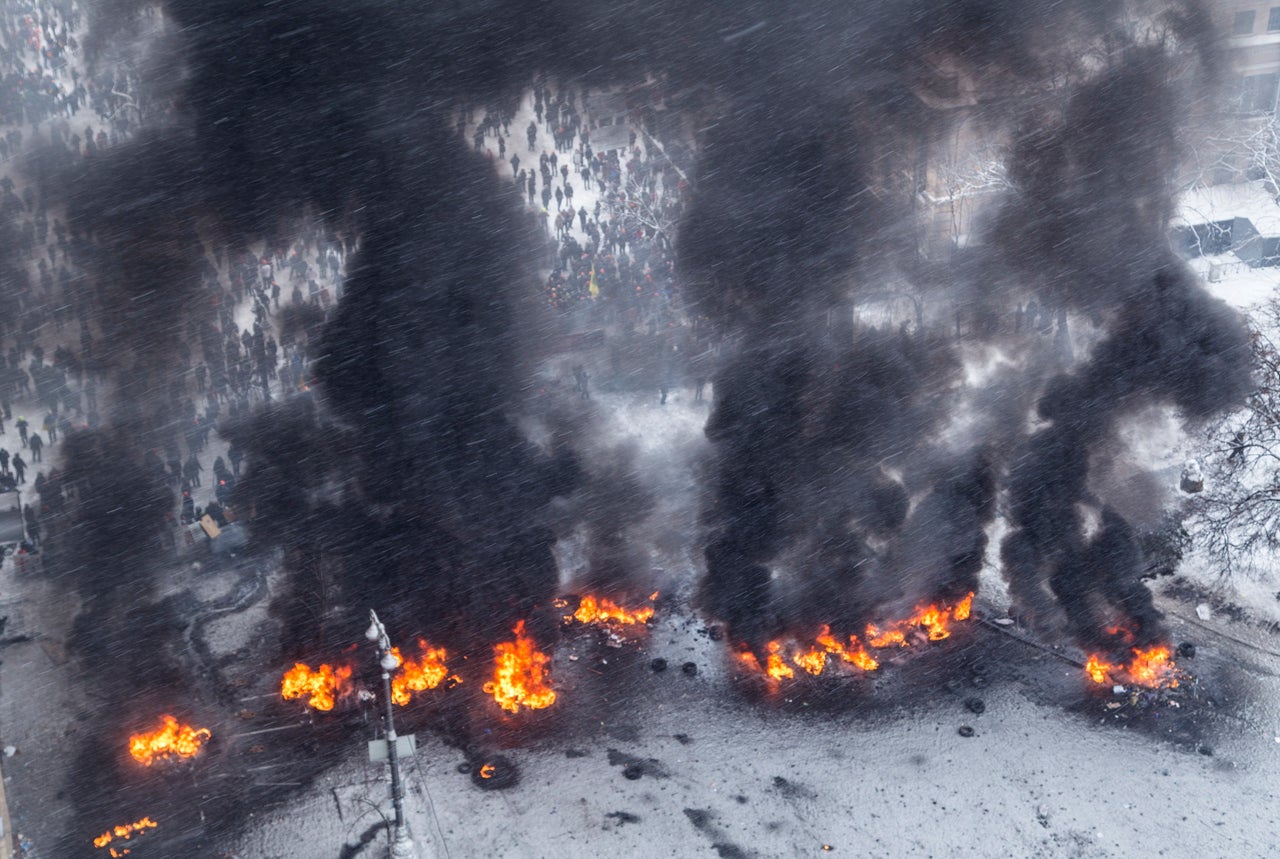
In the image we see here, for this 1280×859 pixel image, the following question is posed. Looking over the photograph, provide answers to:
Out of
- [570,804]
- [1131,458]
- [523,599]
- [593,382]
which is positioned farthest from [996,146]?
[570,804]

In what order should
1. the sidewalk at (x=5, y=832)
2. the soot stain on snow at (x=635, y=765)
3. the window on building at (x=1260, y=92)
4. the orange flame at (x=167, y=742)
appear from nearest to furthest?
1. the sidewalk at (x=5, y=832)
2. the soot stain on snow at (x=635, y=765)
3. the orange flame at (x=167, y=742)
4. the window on building at (x=1260, y=92)

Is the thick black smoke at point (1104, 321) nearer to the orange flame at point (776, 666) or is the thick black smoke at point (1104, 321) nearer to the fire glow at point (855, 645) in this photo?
the fire glow at point (855, 645)

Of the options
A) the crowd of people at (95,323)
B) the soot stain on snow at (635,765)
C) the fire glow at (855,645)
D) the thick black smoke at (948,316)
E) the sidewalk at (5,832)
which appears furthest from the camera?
the crowd of people at (95,323)

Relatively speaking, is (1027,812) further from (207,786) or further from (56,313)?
(56,313)

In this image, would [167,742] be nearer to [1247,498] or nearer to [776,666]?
[776,666]

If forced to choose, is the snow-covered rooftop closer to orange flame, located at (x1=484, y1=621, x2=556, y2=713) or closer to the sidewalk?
orange flame, located at (x1=484, y1=621, x2=556, y2=713)

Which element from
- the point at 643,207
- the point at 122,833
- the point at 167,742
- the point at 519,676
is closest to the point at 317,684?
the point at 167,742

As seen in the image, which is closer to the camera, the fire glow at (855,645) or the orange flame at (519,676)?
the orange flame at (519,676)

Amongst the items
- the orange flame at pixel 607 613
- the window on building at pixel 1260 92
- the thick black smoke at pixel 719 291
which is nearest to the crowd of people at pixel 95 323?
the thick black smoke at pixel 719 291
